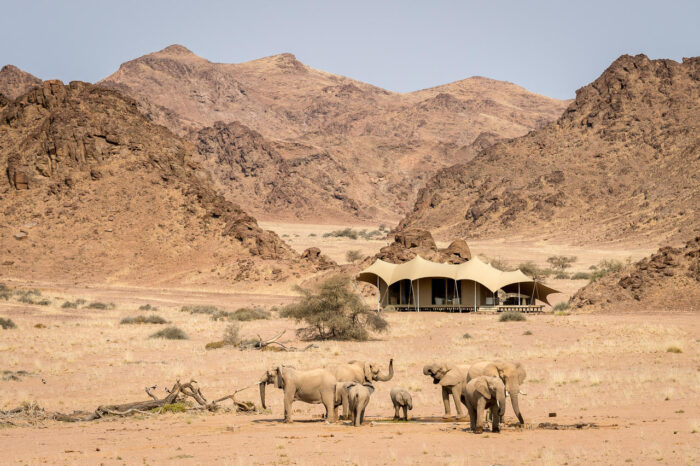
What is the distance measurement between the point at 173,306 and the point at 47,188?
77.0 feet

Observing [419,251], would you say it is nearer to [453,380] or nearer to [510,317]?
[510,317]

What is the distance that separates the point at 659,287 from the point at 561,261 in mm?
31233

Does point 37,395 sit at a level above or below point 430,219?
below

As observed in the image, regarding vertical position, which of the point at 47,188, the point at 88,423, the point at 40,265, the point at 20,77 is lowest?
the point at 88,423

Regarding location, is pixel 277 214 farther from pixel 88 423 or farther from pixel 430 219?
pixel 88 423

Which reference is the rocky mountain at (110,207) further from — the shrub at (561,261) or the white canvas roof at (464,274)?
the shrub at (561,261)

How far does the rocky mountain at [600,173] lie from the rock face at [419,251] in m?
30.8

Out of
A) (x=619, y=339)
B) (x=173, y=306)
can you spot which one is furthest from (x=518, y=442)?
(x=173, y=306)

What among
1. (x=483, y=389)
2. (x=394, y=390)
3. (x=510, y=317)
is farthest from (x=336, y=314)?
(x=483, y=389)

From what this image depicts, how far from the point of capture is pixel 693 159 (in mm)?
86500

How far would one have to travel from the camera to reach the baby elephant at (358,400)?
12477 millimetres

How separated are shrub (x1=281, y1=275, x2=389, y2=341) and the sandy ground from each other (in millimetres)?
895

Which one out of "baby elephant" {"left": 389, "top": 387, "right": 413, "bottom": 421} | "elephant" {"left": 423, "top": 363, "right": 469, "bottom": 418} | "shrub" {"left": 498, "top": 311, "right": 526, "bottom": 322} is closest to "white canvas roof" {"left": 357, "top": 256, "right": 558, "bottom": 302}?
"shrub" {"left": 498, "top": 311, "right": 526, "bottom": 322}

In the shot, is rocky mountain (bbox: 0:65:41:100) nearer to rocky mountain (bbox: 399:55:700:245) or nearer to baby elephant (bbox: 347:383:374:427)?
rocky mountain (bbox: 399:55:700:245)
